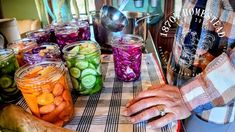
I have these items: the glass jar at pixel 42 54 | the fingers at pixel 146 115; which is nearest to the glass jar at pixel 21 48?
the glass jar at pixel 42 54

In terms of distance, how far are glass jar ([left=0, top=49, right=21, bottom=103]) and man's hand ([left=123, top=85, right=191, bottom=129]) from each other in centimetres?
31

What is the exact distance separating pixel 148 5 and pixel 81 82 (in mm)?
1254

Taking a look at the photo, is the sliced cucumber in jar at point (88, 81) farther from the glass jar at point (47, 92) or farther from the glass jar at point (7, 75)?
the glass jar at point (7, 75)

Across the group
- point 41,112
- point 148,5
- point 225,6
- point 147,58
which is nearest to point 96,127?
point 41,112

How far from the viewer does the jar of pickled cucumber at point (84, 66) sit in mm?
491

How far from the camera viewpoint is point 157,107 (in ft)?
1.46

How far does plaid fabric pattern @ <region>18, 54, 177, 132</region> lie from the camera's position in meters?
0.42

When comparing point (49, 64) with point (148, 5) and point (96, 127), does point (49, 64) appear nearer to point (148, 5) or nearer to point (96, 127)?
point (96, 127)

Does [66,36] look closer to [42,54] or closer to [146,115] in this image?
[42,54]

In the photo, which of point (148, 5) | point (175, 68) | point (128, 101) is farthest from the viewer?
point (148, 5)

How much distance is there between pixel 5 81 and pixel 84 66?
0.68ft

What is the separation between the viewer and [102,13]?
2.87 ft

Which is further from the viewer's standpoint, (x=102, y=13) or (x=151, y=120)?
(x=102, y=13)

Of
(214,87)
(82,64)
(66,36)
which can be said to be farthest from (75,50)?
(214,87)
